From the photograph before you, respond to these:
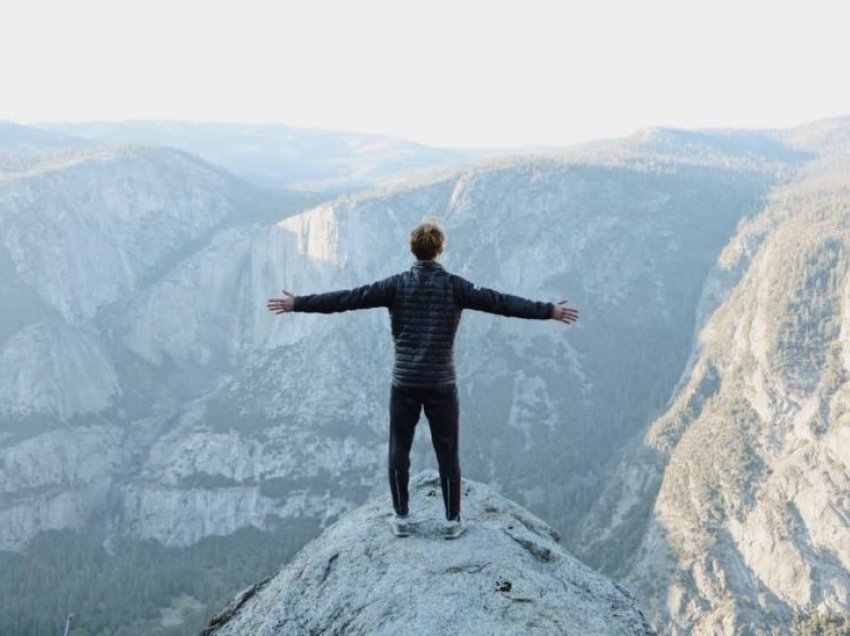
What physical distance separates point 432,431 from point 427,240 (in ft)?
9.24

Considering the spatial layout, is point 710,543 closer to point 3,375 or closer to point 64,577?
point 64,577

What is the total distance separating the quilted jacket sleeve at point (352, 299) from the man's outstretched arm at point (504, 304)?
0.98 metres

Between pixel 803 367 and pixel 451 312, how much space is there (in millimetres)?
136866

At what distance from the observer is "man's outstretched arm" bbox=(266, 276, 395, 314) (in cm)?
1098

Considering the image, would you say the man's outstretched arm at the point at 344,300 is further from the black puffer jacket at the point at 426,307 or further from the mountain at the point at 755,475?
the mountain at the point at 755,475

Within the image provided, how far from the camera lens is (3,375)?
463 ft

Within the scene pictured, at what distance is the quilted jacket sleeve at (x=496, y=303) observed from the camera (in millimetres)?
10633

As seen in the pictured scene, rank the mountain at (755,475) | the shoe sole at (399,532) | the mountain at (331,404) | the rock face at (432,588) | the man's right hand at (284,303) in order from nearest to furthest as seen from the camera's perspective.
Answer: the rock face at (432,588)
the man's right hand at (284,303)
the shoe sole at (399,532)
the mountain at (755,475)
the mountain at (331,404)

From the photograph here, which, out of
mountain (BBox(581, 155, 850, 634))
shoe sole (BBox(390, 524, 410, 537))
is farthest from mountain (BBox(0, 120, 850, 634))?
shoe sole (BBox(390, 524, 410, 537))

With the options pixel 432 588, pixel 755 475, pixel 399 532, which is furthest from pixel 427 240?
pixel 755 475

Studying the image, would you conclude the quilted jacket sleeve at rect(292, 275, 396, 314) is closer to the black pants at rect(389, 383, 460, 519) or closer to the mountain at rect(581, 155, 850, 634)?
the black pants at rect(389, 383, 460, 519)

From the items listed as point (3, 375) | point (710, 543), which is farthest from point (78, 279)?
point (710, 543)

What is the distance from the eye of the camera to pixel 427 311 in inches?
429

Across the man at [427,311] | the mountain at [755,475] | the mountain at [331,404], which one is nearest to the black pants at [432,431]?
the man at [427,311]
